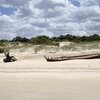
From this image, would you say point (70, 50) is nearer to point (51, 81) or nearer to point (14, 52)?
point (14, 52)

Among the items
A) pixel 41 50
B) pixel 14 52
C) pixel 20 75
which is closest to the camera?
pixel 20 75

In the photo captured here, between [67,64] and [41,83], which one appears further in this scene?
[67,64]

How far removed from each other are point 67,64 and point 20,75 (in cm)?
266

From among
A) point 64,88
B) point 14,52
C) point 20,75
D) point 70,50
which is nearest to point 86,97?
point 64,88

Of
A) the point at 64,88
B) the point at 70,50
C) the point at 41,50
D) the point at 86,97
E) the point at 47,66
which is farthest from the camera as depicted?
the point at 41,50

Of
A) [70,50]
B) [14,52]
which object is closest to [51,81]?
[70,50]

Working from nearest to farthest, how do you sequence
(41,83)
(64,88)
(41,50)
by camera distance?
1. (64,88)
2. (41,83)
3. (41,50)

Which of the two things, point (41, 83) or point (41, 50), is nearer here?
point (41, 83)

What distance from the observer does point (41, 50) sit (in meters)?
22.9

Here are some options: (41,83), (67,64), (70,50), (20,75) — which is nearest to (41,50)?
(70,50)

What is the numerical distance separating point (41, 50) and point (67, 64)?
10123mm

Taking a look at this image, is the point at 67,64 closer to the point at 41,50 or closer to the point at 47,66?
the point at 47,66

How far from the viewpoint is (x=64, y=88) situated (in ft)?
28.0

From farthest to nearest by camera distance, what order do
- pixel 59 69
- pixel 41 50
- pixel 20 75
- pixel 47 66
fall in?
pixel 41 50 → pixel 47 66 → pixel 59 69 → pixel 20 75
